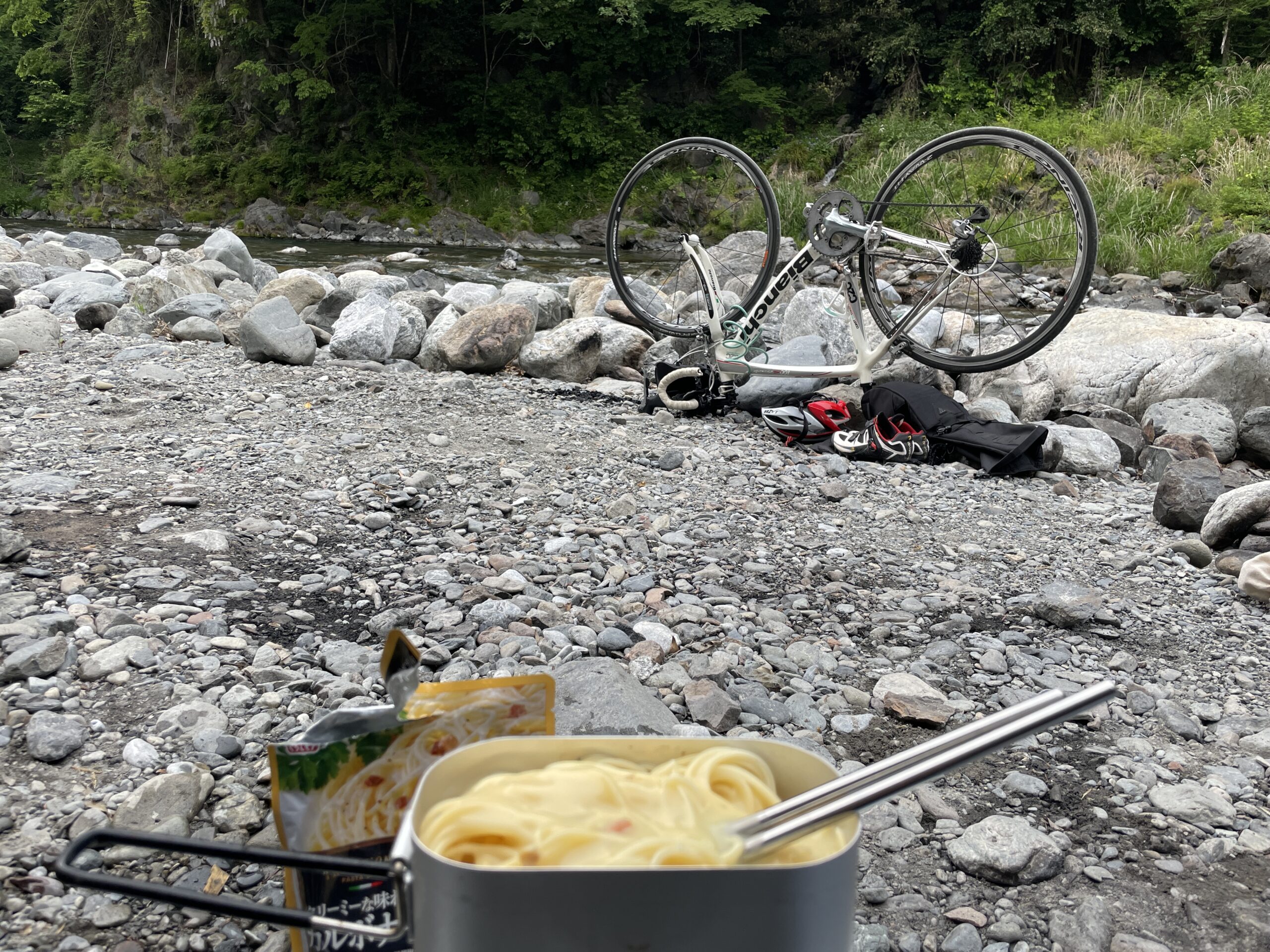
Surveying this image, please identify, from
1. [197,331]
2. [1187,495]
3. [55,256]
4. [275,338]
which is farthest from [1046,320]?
[55,256]

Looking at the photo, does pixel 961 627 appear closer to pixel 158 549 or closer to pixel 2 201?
pixel 158 549

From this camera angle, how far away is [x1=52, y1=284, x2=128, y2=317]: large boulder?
6.49 metres

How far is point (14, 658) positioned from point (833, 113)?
22702 mm

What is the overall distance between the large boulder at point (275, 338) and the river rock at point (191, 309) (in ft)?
3.73

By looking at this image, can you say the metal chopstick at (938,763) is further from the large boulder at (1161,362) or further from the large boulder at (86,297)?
the large boulder at (86,297)

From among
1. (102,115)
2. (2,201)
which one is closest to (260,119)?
(102,115)

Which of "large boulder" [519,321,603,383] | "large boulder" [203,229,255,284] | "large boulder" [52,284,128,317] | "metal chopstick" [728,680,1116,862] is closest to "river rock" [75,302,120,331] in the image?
"large boulder" [52,284,128,317]

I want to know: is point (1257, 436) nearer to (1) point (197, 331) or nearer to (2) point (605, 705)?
(2) point (605, 705)

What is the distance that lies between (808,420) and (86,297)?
551 centimetres

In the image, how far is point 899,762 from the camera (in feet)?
2.41

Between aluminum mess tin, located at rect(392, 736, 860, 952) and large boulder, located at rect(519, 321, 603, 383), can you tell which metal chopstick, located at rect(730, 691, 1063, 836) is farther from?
large boulder, located at rect(519, 321, 603, 383)

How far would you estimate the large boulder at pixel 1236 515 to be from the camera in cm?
301

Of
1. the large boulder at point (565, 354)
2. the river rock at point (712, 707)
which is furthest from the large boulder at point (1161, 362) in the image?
the river rock at point (712, 707)

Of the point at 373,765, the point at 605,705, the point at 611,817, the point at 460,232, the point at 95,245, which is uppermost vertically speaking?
the point at 611,817
